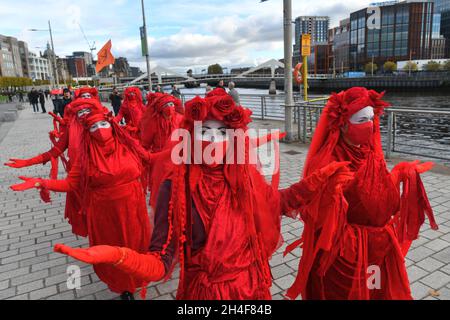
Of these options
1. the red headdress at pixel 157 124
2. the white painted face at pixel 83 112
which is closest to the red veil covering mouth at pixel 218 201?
the white painted face at pixel 83 112

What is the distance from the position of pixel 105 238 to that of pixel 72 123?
69.9 inches

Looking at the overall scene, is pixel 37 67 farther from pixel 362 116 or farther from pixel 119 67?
pixel 362 116

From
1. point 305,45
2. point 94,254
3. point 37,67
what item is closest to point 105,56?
point 305,45

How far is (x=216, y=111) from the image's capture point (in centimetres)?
175

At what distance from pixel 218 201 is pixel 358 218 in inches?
40.4

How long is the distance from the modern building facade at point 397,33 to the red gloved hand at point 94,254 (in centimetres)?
8178

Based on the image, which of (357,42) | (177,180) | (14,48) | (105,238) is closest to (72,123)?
(105,238)

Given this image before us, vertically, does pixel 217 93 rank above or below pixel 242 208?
above

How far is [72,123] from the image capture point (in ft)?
14.0

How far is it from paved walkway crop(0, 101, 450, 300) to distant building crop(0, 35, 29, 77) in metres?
112

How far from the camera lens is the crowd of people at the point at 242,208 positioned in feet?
5.57

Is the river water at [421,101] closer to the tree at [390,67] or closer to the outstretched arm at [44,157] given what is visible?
the outstretched arm at [44,157]

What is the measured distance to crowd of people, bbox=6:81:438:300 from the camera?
5.57 ft

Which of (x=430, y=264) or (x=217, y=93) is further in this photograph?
(x=430, y=264)
